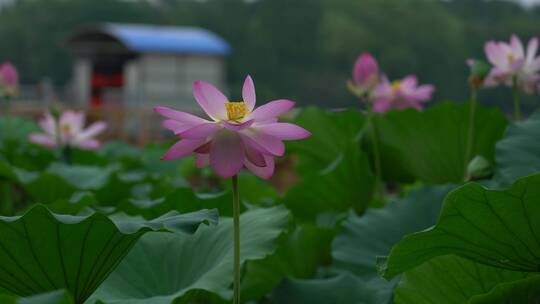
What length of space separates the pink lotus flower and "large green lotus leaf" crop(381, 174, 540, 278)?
13 cm

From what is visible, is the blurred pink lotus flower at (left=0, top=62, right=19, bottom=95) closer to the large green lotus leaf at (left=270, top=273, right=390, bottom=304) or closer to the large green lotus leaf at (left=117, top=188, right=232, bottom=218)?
the large green lotus leaf at (left=117, top=188, right=232, bottom=218)

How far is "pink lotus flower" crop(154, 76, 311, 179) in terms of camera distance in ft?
2.18

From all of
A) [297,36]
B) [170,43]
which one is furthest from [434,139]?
[297,36]

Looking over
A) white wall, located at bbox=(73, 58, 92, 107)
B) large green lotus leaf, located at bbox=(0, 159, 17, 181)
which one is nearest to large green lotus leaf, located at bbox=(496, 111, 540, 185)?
large green lotus leaf, located at bbox=(0, 159, 17, 181)

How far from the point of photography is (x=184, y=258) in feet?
2.70

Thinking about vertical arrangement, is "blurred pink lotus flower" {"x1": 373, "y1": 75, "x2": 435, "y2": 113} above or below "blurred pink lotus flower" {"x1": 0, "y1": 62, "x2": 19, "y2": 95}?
above

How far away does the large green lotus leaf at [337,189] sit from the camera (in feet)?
4.20

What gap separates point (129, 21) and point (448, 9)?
16.7 meters

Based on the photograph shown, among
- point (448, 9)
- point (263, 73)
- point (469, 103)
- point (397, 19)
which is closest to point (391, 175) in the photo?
point (469, 103)

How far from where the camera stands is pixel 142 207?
0.92m

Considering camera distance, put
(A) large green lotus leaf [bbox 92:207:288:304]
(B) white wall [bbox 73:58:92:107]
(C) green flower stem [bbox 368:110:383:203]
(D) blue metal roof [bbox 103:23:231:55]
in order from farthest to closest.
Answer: (B) white wall [bbox 73:58:92:107]
(D) blue metal roof [bbox 103:23:231:55]
(C) green flower stem [bbox 368:110:383:203]
(A) large green lotus leaf [bbox 92:207:288:304]

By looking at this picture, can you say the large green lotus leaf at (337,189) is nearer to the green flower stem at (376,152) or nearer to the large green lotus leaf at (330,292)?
the green flower stem at (376,152)

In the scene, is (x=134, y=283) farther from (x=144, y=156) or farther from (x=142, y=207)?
(x=144, y=156)

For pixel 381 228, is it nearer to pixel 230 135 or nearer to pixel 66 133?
pixel 230 135
